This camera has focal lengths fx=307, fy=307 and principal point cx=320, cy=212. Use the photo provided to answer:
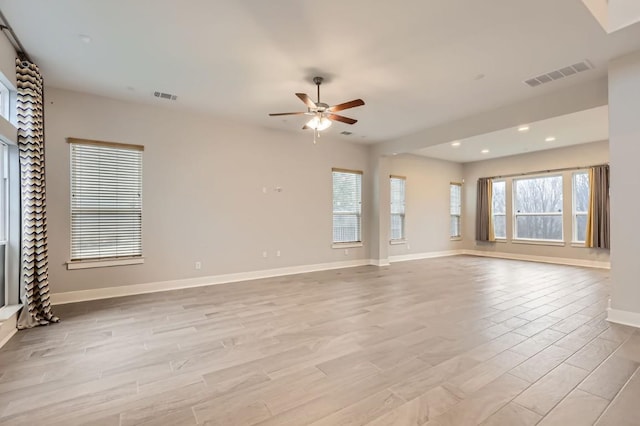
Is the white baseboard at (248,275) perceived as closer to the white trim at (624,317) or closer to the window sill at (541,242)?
the window sill at (541,242)

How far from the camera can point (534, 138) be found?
23.1 feet

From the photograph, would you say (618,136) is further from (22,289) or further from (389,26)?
(22,289)

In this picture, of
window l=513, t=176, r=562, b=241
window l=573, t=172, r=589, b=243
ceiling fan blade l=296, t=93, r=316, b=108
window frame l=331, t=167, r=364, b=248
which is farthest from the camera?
window l=513, t=176, r=562, b=241

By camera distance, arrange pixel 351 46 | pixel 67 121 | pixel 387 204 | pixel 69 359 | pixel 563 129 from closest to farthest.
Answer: pixel 69 359, pixel 351 46, pixel 67 121, pixel 563 129, pixel 387 204

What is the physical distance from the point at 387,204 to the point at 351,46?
4996 millimetres

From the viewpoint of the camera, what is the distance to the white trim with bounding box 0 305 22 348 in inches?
119

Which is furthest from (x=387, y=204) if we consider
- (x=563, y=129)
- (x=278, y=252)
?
(x=563, y=129)

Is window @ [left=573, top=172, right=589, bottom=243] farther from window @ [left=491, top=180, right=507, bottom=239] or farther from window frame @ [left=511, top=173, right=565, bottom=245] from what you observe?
window @ [left=491, top=180, right=507, bottom=239]

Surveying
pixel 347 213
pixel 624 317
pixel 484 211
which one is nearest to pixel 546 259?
pixel 484 211

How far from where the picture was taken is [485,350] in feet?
9.27

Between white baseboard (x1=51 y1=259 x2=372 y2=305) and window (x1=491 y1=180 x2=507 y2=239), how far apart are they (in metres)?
5.56

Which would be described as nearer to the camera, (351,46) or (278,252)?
(351,46)

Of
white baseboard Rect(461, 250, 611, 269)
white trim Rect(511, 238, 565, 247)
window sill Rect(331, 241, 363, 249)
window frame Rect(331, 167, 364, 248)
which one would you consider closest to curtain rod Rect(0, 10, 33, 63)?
window frame Rect(331, 167, 364, 248)

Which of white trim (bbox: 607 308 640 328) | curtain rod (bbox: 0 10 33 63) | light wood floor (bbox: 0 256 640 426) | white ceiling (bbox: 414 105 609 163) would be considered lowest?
light wood floor (bbox: 0 256 640 426)
